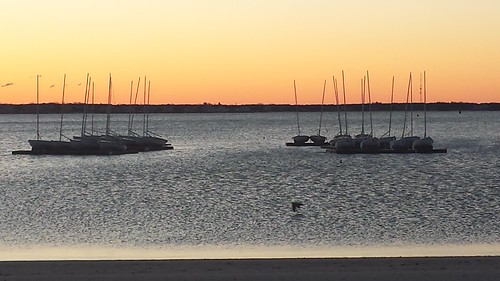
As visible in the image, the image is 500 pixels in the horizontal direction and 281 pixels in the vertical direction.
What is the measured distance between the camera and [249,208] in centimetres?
3547

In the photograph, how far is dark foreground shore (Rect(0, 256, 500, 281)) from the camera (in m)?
18.0

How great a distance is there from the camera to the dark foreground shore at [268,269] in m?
18.0

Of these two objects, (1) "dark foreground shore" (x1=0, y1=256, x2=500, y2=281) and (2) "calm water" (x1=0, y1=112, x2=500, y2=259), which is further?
(2) "calm water" (x1=0, y1=112, x2=500, y2=259)

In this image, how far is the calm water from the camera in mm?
25641

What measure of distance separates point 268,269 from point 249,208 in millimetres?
16395

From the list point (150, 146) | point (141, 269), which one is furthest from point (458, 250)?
point (150, 146)

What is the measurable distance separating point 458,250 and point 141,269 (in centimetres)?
841

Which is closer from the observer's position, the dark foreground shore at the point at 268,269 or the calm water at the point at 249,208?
the dark foreground shore at the point at 268,269

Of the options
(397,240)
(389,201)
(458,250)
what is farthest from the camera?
(389,201)

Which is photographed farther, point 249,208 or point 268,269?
point 249,208

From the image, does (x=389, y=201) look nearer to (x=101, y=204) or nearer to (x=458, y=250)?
(x=101, y=204)

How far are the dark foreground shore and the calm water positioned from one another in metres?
3.20

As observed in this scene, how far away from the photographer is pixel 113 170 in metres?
63.6

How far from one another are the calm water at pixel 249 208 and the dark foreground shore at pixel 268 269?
320cm
